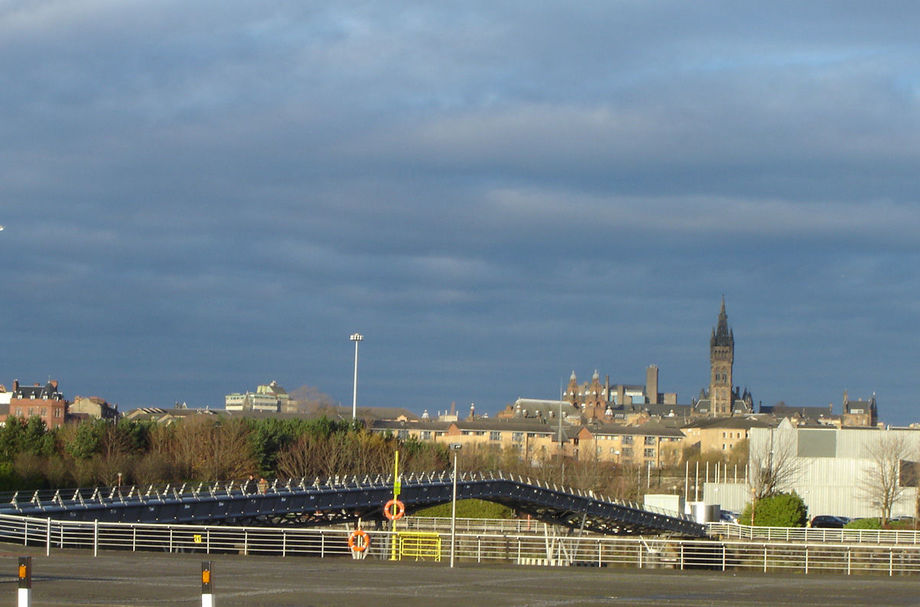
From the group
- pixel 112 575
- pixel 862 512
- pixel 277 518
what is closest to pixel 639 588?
pixel 112 575

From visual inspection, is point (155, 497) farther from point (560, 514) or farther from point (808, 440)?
point (808, 440)

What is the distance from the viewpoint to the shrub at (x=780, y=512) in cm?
10425

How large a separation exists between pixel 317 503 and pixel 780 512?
38.5m

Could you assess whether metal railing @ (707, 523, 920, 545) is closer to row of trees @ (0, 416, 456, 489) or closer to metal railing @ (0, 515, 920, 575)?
metal railing @ (0, 515, 920, 575)

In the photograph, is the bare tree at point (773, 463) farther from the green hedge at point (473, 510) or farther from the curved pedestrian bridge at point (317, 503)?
the green hedge at point (473, 510)

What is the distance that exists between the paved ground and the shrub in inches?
2554

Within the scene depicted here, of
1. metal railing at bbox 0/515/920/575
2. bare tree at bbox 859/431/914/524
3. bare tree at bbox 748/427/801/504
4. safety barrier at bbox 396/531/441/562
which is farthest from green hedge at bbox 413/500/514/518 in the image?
safety barrier at bbox 396/531/441/562

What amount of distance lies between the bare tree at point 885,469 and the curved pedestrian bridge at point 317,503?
25178 millimetres

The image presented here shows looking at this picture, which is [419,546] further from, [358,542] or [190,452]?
[190,452]

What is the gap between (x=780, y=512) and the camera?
105 metres

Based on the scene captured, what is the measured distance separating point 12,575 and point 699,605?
18.4 meters

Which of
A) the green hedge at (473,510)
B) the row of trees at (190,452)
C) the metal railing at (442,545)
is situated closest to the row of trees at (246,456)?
the row of trees at (190,452)

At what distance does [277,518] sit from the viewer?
98312 mm

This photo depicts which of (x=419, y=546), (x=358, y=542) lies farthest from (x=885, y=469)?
(x=358, y=542)
